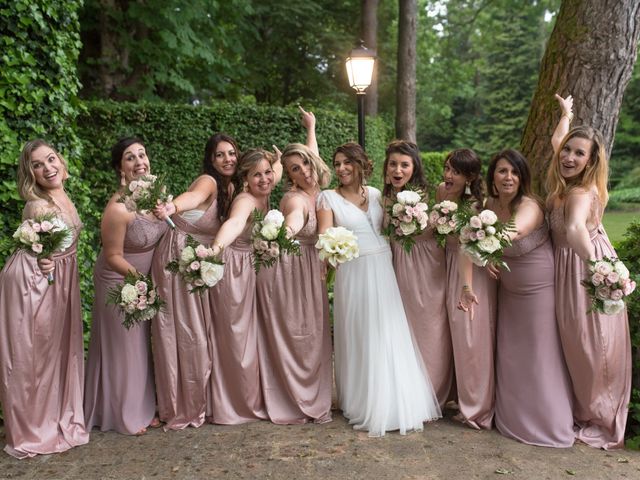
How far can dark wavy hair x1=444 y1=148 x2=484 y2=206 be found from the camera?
4723mm

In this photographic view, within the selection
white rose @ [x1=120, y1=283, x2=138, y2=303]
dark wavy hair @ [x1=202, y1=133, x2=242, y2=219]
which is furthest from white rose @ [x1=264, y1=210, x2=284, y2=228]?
white rose @ [x1=120, y1=283, x2=138, y2=303]

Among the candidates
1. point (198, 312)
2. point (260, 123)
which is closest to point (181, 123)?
point (260, 123)

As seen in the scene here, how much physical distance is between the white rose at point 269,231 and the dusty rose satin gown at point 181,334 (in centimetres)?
84

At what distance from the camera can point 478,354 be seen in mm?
4695

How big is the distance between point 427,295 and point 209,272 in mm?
1945

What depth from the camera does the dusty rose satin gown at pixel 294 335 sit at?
4.87 m

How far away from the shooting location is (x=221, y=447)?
173 inches

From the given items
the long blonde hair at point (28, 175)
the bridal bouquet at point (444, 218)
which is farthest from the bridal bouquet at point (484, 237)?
the long blonde hair at point (28, 175)

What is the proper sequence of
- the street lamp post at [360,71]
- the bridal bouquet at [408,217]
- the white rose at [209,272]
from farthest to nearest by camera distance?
the street lamp post at [360,71] → the bridal bouquet at [408,217] → the white rose at [209,272]

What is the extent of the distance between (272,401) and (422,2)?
2737 cm

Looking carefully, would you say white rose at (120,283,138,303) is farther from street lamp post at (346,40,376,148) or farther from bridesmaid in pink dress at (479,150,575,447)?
street lamp post at (346,40,376,148)

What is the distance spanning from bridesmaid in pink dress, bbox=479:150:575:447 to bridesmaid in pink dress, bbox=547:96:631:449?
3.7 inches

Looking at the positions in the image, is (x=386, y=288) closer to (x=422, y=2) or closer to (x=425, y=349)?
(x=425, y=349)

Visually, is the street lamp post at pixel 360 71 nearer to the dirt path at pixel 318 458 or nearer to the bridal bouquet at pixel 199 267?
the bridal bouquet at pixel 199 267
